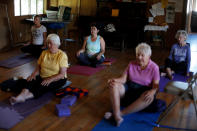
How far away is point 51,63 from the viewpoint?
3.38 metres

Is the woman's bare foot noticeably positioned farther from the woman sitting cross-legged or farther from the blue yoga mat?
the woman sitting cross-legged

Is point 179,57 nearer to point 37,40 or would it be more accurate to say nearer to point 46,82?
point 46,82

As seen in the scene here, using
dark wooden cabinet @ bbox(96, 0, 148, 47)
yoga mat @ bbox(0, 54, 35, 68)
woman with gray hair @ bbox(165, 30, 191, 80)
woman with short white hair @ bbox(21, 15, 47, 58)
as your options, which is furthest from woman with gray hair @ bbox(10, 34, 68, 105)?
dark wooden cabinet @ bbox(96, 0, 148, 47)

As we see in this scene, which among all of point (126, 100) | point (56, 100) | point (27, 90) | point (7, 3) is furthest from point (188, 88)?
point (7, 3)

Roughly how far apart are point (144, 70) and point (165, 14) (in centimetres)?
519

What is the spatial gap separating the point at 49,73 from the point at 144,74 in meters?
1.29

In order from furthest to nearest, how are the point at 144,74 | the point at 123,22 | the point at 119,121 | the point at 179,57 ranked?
the point at 123,22
the point at 179,57
the point at 144,74
the point at 119,121

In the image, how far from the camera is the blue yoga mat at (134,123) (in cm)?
260

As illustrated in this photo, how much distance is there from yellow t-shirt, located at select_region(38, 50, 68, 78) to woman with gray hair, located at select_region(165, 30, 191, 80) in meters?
2.00

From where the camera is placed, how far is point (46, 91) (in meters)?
3.39

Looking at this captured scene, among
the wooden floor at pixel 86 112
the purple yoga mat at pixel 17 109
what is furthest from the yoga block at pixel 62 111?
the purple yoga mat at pixel 17 109

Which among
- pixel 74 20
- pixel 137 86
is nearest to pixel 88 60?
pixel 137 86

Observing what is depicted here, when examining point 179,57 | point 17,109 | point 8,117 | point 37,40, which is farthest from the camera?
point 37,40

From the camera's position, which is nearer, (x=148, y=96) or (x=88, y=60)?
(x=148, y=96)
